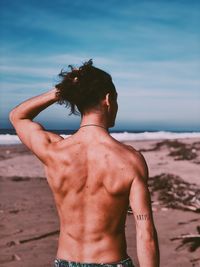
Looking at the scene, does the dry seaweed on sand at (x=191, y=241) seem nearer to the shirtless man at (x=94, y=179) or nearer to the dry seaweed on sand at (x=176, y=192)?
the dry seaweed on sand at (x=176, y=192)

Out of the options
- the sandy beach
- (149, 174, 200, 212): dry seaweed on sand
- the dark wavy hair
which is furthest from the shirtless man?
(149, 174, 200, 212): dry seaweed on sand

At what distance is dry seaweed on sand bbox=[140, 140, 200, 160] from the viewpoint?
1603 centimetres

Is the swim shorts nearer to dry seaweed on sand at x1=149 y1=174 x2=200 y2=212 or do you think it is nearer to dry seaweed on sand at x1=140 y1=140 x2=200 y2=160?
dry seaweed on sand at x1=149 y1=174 x2=200 y2=212

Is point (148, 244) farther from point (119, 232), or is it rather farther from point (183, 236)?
point (183, 236)

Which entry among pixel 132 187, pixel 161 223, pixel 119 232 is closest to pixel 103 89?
pixel 132 187

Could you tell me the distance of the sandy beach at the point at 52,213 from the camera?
6.75 m

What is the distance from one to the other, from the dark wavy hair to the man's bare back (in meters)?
0.18

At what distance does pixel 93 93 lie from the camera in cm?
272

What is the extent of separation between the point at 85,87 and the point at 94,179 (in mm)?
565

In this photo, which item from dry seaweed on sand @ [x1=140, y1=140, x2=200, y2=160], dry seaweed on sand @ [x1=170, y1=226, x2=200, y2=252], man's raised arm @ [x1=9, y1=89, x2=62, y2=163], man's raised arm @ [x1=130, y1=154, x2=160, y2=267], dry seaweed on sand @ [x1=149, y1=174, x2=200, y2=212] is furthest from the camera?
dry seaweed on sand @ [x1=140, y1=140, x2=200, y2=160]

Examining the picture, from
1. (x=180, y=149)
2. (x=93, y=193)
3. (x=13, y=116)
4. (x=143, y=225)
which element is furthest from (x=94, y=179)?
(x=180, y=149)

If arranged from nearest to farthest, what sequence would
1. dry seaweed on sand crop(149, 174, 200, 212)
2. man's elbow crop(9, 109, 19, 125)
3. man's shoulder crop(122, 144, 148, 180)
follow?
1. man's shoulder crop(122, 144, 148, 180)
2. man's elbow crop(9, 109, 19, 125)
3. dry seaweed on sand crop(149, 174, 200, 212)

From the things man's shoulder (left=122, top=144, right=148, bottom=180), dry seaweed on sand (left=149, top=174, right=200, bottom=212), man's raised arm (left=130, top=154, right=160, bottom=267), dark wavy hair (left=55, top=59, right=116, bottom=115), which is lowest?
dry seaweed on sand (left=149, top=174, right=200, bottom=212)

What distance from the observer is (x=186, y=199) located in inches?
391
